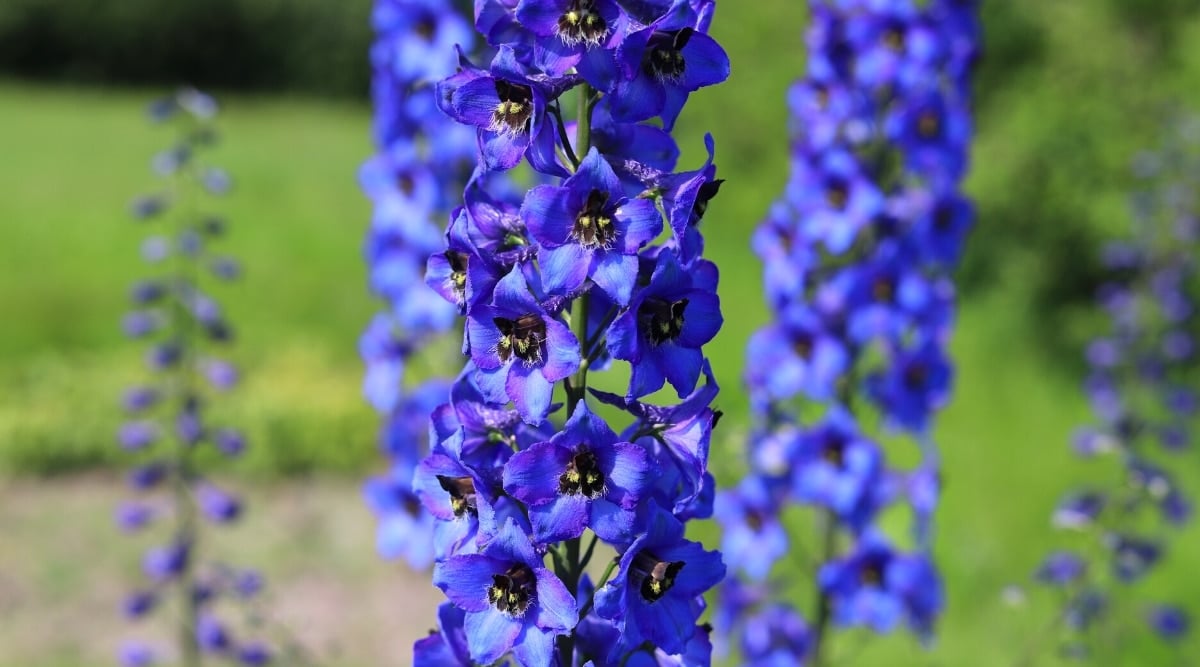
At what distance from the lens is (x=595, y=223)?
132 cm

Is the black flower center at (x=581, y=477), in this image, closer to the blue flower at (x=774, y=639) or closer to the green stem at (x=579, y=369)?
the green stem at (x=579, y=369)

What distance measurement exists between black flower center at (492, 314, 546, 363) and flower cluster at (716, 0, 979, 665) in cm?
179

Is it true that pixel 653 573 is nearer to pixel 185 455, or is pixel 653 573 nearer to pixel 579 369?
pixel 579 369

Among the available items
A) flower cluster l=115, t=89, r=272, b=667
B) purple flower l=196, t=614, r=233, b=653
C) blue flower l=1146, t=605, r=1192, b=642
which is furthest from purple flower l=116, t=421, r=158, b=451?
blue flower l=1146, t=605, r=1192, b=642

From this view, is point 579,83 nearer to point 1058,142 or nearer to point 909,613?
point 909,613

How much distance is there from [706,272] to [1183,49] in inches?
332

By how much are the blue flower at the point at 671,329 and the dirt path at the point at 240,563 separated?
12.7ft

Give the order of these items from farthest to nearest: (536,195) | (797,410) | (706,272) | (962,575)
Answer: (962,575), (797,410), (706,272), (536,195)

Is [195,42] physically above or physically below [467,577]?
above

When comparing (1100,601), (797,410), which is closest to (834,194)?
(797,410)

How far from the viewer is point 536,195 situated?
131 centimetres

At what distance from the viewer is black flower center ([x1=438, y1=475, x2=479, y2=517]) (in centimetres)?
143

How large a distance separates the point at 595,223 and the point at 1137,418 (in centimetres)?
325

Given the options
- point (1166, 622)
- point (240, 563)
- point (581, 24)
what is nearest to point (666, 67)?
point (581, 24)
